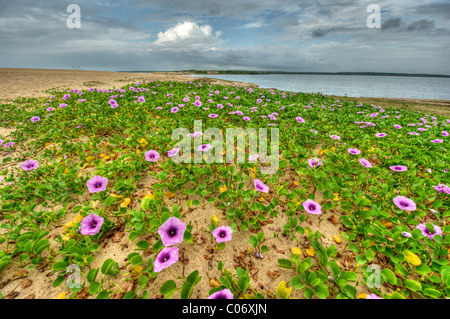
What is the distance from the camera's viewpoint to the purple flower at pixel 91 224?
2.05m

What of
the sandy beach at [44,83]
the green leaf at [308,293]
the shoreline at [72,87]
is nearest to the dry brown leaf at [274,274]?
the green leaf at [308,293]

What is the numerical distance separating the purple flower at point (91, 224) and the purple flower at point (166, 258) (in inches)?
32.5

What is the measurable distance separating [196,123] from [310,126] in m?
3.27

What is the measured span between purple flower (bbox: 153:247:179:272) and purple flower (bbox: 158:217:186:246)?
0.10 meters

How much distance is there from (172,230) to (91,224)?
997 mm

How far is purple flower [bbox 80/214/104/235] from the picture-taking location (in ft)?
6.73

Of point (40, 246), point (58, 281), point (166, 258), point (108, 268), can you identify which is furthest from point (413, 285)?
point (40, 246)

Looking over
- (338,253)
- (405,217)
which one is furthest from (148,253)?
(405,217)

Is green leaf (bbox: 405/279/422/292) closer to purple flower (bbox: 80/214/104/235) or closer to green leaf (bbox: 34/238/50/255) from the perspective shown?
purple flower (bbox: 80/214/104/235)

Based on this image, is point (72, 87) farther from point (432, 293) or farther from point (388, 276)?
point (432, 293)

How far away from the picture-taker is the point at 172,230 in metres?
2.05

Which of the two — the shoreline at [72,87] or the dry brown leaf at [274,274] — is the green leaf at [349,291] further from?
the shoreline at [72,87]

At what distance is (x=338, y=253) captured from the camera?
2.19 m

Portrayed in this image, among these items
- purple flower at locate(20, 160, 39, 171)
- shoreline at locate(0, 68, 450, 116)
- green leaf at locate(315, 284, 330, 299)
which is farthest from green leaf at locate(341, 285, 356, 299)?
shoreline at locate(0, 68, 450, 116)
